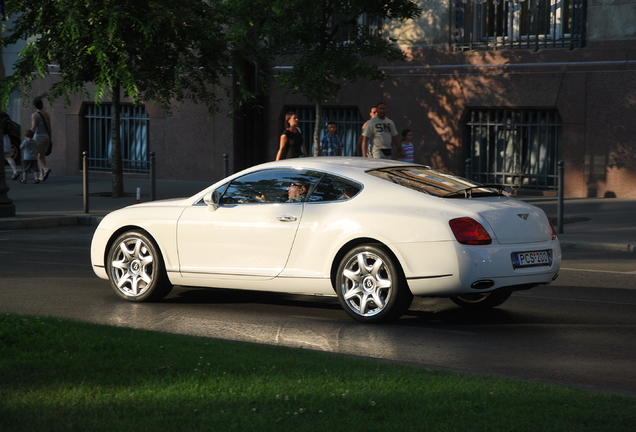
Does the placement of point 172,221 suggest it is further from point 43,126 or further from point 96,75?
point 43,126

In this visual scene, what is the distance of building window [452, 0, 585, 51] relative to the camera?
20.5m

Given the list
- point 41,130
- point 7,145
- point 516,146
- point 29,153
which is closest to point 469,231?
point 516,146

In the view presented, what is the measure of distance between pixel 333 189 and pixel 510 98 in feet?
43.5

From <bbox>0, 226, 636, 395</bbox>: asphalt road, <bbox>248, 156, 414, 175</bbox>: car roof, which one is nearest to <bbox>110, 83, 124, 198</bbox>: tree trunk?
<bbox>0, 226, 636, 395</bbox>: asphalt road

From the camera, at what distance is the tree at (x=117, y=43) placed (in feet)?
59.6

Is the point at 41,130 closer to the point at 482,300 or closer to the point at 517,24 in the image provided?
the point at 517,24

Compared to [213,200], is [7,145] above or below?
above

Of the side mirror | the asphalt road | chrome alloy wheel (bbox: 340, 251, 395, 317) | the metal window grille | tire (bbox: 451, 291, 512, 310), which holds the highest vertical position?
the metal window grille

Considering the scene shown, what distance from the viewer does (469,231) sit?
25.2 feet

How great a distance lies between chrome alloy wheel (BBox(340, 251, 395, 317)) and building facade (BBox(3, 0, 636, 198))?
39.8 feet

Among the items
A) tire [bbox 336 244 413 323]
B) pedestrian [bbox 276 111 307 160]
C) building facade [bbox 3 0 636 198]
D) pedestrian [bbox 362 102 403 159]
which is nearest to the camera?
tire [bbox 336 244 413 323]

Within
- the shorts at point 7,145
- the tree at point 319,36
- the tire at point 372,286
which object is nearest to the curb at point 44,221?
the tree at point 319,36

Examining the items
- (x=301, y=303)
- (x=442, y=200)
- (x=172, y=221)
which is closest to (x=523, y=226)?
(x=442, y=200)

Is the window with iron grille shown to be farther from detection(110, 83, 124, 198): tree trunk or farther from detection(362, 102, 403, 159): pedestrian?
detection(362, 102, 403, 159): pedestrian
